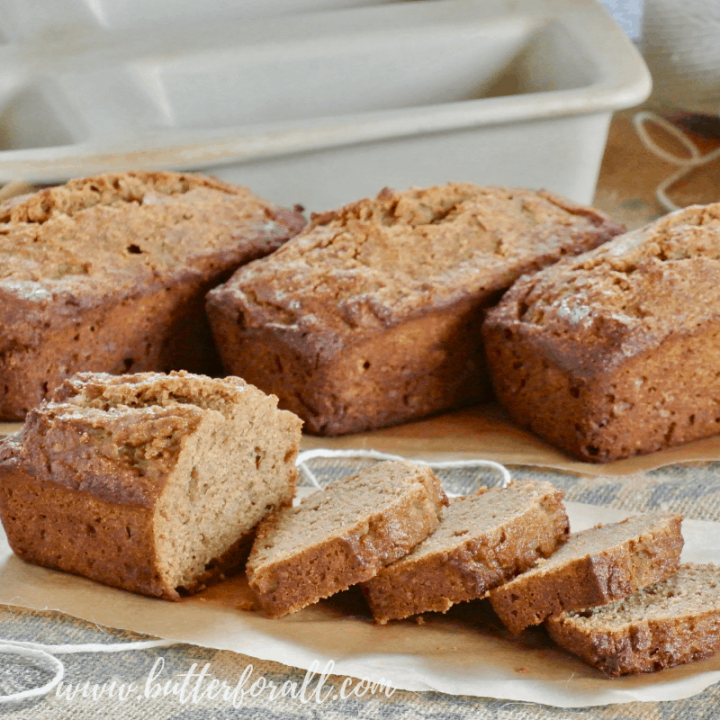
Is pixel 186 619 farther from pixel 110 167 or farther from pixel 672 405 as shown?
pixel 110 167

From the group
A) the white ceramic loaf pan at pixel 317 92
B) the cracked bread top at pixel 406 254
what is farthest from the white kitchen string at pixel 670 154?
the cracked bread top at pixel 406 254

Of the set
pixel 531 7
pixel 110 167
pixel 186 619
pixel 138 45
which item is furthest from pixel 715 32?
pixel 186 619

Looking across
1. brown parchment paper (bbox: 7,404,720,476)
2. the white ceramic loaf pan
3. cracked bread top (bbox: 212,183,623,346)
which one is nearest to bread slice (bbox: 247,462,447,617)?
brown parchment paper (bbox: 7,404,720,476)

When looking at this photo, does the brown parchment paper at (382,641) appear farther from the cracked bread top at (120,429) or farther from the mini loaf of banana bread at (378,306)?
the mini loaf of banana bread at (378,306)

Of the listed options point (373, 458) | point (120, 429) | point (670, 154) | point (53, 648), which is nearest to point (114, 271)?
point (373, 458)

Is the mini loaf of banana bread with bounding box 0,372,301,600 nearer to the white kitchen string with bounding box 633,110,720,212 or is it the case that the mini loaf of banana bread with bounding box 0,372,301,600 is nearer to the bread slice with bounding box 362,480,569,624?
the bread slice with bounding box 362,480,569,624
